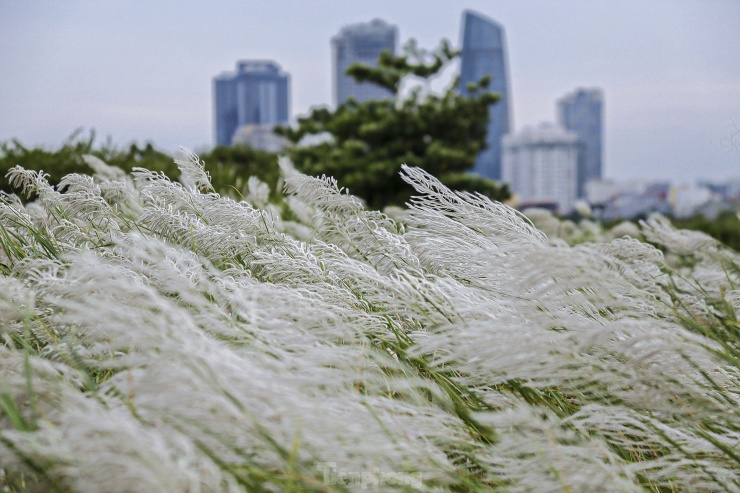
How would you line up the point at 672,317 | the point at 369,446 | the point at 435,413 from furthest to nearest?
the point at 672,317, the point at 435,413, the point at 369,446

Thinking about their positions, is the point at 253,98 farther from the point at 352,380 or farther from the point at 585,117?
the point at 352,380

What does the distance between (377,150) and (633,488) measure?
36.3 ft

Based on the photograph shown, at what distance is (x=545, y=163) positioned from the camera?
112 m

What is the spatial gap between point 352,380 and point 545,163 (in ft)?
379

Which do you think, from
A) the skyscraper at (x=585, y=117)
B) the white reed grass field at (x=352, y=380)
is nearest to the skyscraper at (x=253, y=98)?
the skyscraper at (x=585, y=117)

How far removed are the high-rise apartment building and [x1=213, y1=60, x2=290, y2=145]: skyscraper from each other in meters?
37.7

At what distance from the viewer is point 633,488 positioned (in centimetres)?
99

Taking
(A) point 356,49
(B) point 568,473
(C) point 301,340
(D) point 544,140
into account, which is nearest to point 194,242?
(C) point 301,340

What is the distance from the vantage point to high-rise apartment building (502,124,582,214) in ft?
367

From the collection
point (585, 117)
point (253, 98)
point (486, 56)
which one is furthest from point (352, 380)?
point (585, 117)

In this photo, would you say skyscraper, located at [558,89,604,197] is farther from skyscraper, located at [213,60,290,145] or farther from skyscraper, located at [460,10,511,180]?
skyscraper, located at [213,60,290,145]

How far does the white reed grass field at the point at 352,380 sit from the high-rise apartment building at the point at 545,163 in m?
112

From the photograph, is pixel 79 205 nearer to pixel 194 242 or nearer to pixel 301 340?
pixel 194 242

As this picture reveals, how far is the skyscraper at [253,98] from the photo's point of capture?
365ft
